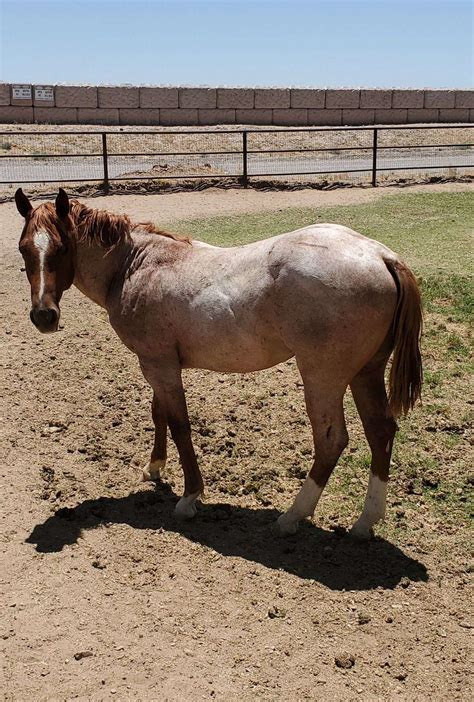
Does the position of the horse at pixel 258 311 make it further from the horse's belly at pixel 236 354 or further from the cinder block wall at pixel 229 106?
the cinder block wall at pixel 229 106

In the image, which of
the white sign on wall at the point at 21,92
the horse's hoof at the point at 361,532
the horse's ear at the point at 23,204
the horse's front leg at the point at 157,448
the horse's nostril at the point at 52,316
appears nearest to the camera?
the horse's hoof at the point at 361,532

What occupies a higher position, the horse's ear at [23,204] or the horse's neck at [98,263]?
the horse's ear at [23,204]

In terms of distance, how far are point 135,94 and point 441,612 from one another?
92.3 feet

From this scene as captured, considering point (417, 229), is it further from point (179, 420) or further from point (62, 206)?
point (62, 206)

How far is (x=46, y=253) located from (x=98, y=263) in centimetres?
44

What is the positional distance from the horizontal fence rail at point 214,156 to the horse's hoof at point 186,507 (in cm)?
1199

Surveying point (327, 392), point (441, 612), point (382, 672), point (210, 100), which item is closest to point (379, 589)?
point (441, 612)

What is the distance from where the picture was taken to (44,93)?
91.4 ft

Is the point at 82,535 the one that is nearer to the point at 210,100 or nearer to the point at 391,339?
the point at 391,339

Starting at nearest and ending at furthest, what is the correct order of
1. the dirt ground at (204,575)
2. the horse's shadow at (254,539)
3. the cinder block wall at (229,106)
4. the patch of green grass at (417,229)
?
the dirt ground at (204,575) < the horse's shadow at (254,539) < the patch of green grass at (417,229) < the cinder block wall at (229,106)

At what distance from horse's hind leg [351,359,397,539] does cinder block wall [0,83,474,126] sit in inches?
1026

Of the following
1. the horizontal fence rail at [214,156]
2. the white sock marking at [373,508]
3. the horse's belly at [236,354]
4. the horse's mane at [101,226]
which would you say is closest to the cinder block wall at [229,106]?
the horizontal fence rail at [214,156]

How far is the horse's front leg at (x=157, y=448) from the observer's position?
16.9 feet

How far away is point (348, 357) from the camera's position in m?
4.07
